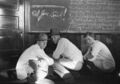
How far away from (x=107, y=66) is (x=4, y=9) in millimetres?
1643

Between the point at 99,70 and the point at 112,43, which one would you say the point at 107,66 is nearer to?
the point at 99,70

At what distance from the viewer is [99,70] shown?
3.30m

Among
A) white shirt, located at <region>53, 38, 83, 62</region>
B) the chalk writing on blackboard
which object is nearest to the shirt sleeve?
white shirt, located at <region>53, 38, 83, 62</region>

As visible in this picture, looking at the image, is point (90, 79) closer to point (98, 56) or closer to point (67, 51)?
point (98, 56)

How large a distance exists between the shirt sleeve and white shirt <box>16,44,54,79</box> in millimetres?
88

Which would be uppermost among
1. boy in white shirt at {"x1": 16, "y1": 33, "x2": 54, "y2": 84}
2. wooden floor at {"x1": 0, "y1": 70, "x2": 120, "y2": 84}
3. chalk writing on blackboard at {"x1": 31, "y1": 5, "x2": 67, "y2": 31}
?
chalk writing on blackboard at {"x1": 31, "y1": 5, "x2": 67, "y2": 31}

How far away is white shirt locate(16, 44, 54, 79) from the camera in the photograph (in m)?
3.06

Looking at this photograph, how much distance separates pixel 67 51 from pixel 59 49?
5.3 inches

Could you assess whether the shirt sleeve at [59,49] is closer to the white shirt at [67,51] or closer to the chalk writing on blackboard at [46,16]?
the white shirt at [67,51]

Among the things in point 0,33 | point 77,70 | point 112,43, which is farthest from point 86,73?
point 0,33

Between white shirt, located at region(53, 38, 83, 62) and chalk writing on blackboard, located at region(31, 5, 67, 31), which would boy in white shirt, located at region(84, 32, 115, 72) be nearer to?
white shirt, located at region(53, 38, 83, 62)

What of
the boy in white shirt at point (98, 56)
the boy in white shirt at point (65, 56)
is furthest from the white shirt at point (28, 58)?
the boy in white shirt at point (98, 56)

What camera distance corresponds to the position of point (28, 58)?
10.1 ft

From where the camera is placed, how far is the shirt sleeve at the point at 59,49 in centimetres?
313
